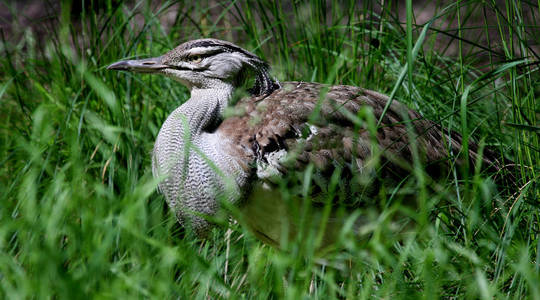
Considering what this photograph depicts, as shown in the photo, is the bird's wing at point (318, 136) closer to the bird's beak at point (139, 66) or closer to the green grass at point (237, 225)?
the green grass at point (237, 225)

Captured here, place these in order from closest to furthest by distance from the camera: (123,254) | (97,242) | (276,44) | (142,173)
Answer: (97,242)
(123,254)
(142,173)
(276,44)

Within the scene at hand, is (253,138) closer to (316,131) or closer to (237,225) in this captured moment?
(316,131)

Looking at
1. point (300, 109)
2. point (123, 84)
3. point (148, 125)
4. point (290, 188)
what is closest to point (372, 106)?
point (300, 109)

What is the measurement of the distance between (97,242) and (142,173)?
139 cm

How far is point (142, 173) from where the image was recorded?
3.32 meters

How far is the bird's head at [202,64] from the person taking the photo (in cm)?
296

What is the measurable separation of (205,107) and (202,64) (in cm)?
21

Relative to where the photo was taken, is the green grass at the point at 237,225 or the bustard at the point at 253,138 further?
the bustard at the point at 253,138

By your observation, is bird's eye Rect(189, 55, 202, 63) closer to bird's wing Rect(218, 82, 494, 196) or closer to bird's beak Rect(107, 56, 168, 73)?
bird's beak Rect(107, 56, 168, 73)

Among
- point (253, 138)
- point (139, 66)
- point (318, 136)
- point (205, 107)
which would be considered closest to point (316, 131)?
point (318, 136)

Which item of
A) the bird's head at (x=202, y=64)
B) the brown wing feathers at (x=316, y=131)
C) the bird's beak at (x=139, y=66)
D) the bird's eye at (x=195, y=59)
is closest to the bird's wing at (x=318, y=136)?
the brown wing feathers at (x=316, y=131)

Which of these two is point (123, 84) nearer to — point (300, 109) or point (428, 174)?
point (300, 109)

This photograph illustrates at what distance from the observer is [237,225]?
3072 millimetres

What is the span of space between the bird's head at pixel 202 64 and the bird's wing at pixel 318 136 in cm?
16
